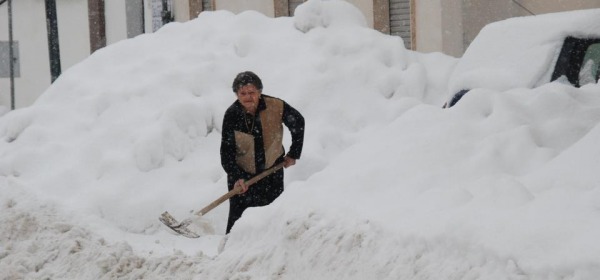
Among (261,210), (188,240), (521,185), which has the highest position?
(521,185)

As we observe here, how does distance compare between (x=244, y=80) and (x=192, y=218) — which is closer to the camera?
(x=244, y=80)

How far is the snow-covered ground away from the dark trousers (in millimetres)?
352

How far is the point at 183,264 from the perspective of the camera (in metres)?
6.39

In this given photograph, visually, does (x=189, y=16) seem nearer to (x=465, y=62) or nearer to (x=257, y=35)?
(x=257, y=35)

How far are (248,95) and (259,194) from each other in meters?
0.83

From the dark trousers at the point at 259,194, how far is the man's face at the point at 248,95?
63 centimetres

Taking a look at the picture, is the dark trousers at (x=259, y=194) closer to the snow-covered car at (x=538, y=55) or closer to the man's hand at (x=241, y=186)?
the man's hand at (x=241, y=186)

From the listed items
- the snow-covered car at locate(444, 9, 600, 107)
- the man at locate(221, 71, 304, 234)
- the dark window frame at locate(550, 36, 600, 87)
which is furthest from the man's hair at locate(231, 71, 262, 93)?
the dark window frame at locate(550, 36, 600, 87)

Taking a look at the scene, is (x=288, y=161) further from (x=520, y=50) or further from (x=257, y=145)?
(x=520, y=50)

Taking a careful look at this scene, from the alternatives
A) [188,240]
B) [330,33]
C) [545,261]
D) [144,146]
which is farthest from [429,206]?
[330,33]

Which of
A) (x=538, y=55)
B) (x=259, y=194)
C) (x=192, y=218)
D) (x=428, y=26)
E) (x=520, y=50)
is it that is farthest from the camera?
(x=428, y=26)

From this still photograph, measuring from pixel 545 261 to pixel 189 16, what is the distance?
1780 centimetres

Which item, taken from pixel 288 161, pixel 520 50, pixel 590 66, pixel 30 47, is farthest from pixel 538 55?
pixel 30 47

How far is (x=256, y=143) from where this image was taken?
7359mm
